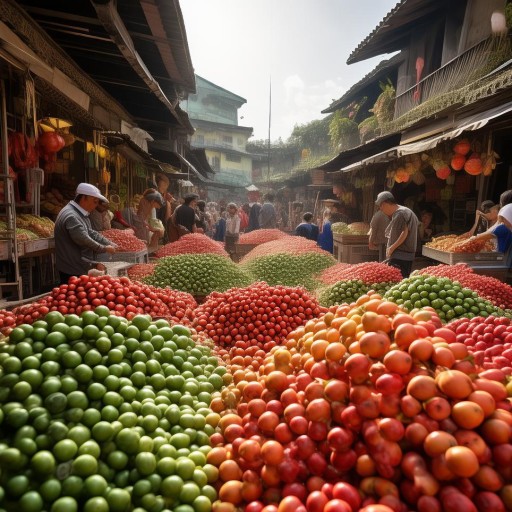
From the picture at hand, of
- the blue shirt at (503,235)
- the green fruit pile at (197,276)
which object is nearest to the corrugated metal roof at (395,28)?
the blue shirt at (503,235)

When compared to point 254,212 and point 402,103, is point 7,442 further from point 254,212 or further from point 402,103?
point 402,103

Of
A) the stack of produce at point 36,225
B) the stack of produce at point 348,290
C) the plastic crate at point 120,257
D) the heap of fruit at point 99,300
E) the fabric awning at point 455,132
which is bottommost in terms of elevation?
the stack of produce at point 348,290

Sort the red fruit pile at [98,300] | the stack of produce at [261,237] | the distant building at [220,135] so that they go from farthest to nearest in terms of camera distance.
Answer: the distant building at [220,135]
the stack of produce at [261,237]
the red fruit pile at [98,300]

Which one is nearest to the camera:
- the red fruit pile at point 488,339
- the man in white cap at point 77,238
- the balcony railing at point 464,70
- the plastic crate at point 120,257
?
the red fruit pile at point 488,339

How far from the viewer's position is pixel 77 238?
450 cm

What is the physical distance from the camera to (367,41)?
45.8 feet

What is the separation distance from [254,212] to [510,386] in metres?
12.8

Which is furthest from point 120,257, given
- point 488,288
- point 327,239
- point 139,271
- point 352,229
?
point 352,229

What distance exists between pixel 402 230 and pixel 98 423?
5650 mm

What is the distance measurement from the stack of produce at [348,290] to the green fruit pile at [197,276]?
1224 mm

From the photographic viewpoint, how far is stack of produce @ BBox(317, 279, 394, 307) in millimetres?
5141

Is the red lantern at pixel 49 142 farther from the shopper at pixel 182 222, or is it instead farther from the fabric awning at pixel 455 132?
the fabric awning at pixel 455 132

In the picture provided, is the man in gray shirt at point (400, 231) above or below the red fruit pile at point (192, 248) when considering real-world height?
above

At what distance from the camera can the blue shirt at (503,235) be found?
6.05 metres
